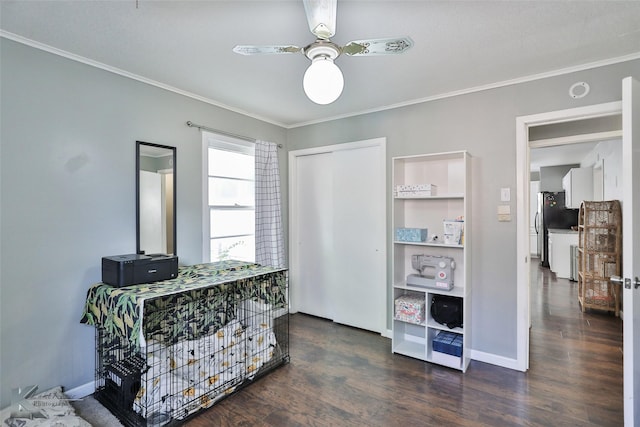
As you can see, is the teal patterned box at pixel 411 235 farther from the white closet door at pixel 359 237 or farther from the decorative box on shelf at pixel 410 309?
the decorative box on shelf at pixel 410 309

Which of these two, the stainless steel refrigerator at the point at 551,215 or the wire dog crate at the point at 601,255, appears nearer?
the wire dog crate at the point at 601,255

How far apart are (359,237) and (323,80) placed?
2.30 meters

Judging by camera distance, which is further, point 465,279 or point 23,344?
point 465,279

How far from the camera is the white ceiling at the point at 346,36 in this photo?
1735 mm

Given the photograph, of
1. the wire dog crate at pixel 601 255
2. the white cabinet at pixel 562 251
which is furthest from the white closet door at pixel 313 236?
the white cabinet at pixel 562 251

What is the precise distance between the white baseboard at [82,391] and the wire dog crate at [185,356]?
1.5 inches

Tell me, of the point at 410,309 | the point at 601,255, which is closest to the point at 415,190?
the point at 410,309

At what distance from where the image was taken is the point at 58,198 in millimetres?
2189

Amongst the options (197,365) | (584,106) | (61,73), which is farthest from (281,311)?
(584,106)

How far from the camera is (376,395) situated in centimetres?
233

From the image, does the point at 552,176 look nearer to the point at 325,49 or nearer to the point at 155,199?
the point at 325,49

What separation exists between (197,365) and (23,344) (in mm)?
1087

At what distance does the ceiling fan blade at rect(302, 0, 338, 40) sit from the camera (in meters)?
1.42

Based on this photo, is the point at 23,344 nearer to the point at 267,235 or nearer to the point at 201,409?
the point at 201,409
